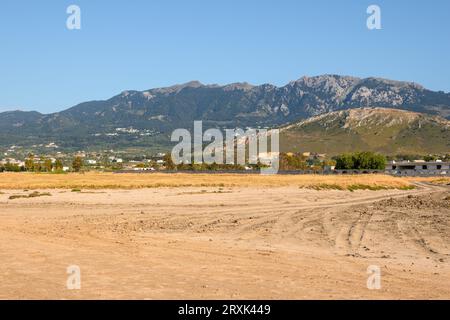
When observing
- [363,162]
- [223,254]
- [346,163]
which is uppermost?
[223,254]

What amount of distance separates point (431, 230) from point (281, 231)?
22.5 feet

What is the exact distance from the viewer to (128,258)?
17.4 meters

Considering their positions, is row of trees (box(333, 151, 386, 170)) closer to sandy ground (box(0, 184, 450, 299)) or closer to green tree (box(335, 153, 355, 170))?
green tree (box(335, 153, 355, 170))

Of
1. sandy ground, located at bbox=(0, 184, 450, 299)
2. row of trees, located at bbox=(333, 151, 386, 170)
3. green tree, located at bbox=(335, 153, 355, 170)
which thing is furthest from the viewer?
green tree, located at bbox=(335, 153, 355, 170)

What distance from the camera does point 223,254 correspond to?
60.4 feet

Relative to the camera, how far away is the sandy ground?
13.1m

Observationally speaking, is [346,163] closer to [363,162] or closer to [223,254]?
[363,162]

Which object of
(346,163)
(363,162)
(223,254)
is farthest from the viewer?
(346,163)

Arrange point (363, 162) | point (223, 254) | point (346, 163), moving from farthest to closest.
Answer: point (346, 163) < point (363, 162) < point (223, 254)

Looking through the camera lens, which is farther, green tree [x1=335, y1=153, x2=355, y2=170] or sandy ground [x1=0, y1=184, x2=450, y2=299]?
green tree [x1=335, y1=153, x2=355, y2=170]

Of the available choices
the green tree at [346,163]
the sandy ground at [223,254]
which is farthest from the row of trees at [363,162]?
the sandy ground at [223,254]

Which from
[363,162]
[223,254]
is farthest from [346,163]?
[223,254]

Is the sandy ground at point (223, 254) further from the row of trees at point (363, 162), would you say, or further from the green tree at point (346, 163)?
the green tree at point (346, 163)

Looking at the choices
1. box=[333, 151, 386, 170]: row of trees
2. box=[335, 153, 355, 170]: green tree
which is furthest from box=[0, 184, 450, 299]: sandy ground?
box=[335, 153, 355, 170]: green tree
